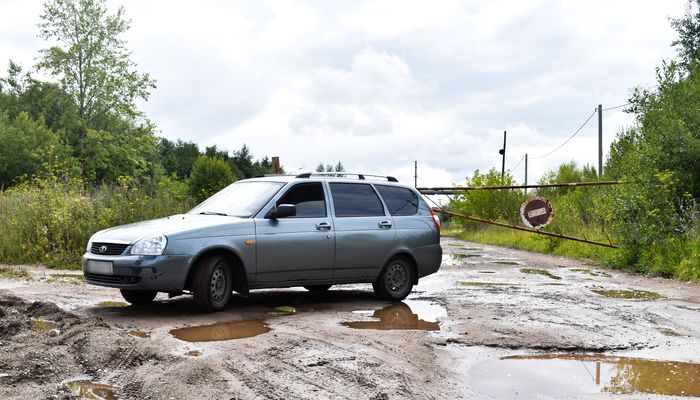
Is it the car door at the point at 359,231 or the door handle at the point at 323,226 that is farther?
the car door at the point at 359,231

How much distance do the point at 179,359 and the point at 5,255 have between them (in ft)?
39.6

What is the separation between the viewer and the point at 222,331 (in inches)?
296

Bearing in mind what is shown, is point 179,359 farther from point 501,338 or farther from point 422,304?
point 422,304

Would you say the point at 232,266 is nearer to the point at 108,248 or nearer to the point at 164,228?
the point at 164,228

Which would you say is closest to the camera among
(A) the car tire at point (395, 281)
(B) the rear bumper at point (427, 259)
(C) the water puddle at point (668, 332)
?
(C) the water puddle at point (668, 332)

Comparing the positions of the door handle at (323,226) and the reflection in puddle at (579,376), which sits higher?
the door handle at (323,226)

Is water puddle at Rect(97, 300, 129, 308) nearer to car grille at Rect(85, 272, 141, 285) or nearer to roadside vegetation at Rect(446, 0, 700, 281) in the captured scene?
car grille at Rect(85, 272, 141, 285)

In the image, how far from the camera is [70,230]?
16.3 meters

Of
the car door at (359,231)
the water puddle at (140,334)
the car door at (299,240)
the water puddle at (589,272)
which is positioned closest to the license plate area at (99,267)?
the water puddle at (140,334)

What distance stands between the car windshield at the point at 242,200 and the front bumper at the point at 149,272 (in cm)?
121

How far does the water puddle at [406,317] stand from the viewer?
8156mm

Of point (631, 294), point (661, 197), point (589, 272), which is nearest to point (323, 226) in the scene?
point (631, 294)

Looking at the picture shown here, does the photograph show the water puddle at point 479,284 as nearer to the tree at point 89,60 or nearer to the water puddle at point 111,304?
the water puddle at point 111,304

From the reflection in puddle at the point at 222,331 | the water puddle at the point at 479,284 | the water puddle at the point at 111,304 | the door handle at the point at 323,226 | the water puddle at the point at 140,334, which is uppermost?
the door handle at the point at 323,226
